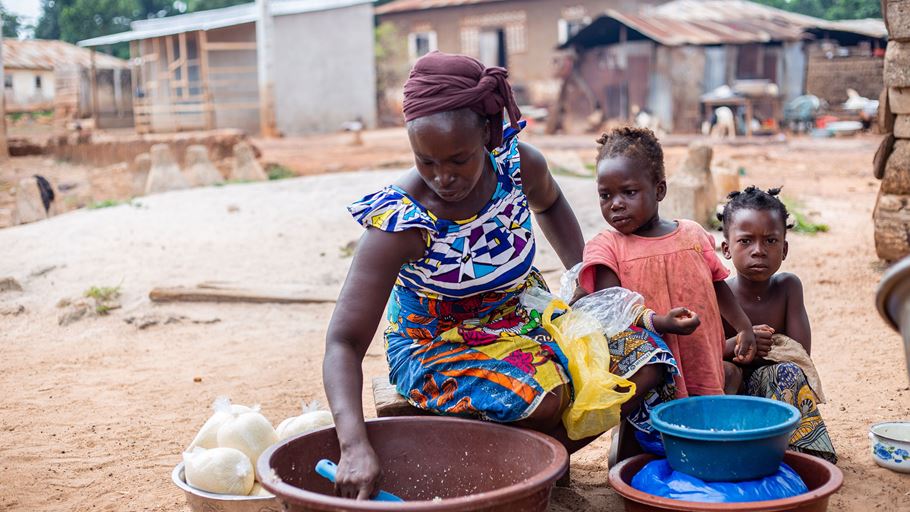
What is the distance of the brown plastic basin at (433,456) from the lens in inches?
91.7

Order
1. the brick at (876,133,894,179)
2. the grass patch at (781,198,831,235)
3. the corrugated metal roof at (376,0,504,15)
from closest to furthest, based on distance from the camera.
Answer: the brick at (876,133,894,179), the grass patch at (781,198,831,235), the corrugated metal roof at (376,0,504,15)

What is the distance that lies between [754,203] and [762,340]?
0.46 metres

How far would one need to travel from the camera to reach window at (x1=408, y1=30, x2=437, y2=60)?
2866cm

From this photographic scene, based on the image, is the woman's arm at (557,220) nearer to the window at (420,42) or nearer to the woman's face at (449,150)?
the woman's face at (449,150)

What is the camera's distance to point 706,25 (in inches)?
891

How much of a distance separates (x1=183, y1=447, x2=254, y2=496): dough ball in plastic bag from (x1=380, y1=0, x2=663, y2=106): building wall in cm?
2387

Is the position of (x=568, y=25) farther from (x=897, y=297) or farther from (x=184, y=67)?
(x=897, y=297)

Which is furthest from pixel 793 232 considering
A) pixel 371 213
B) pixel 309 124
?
pixel 309 124

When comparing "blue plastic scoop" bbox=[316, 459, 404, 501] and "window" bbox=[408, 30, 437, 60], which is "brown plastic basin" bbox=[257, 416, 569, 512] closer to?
"blue plastic scoop" bbox=[316, 459, 404, 501]

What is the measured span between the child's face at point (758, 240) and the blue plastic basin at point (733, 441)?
64cm

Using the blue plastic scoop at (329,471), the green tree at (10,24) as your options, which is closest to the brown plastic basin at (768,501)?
the blue plastic scoop at (329,471)

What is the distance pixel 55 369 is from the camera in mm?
4812

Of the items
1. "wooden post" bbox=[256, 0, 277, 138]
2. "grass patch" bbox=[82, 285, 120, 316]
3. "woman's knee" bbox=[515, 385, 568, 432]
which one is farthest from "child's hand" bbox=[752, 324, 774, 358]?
"wooden post" bbox=[256, 0, 277, 138]

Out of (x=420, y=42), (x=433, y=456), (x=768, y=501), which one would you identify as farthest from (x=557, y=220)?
(x=420, y=42)
